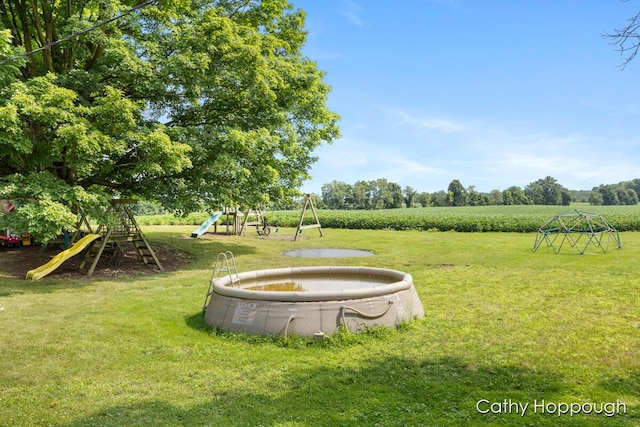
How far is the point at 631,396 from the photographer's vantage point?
15.1 ft

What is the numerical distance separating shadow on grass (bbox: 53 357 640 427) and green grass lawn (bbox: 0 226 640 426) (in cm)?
2

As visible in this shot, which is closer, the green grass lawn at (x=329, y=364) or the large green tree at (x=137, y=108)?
the green grass lawn at (x=329, y=364)

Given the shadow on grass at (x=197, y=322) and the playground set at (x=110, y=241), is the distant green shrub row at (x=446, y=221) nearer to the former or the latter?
the playground set at (x=110, y=241)

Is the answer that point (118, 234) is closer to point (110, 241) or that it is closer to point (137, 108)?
point (110, 241)

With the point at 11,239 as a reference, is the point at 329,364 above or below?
below

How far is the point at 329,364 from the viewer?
5.62 meters

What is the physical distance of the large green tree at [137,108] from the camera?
1134 cm

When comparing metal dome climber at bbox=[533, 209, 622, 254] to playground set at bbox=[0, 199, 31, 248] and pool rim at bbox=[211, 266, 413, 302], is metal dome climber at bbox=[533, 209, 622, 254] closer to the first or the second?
pool rim at bbox=[211, 266, 413, 302]

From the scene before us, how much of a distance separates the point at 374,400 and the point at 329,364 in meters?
1.18

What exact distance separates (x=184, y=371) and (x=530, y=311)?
20.5 ft

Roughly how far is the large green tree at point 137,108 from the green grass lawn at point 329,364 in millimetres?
3718

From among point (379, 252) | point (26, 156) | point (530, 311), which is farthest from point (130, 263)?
point (530, 311)

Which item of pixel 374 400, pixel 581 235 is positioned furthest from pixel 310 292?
pixel 581 235


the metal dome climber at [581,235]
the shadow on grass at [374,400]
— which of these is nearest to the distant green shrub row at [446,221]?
the metal dome climber at [581,235]
